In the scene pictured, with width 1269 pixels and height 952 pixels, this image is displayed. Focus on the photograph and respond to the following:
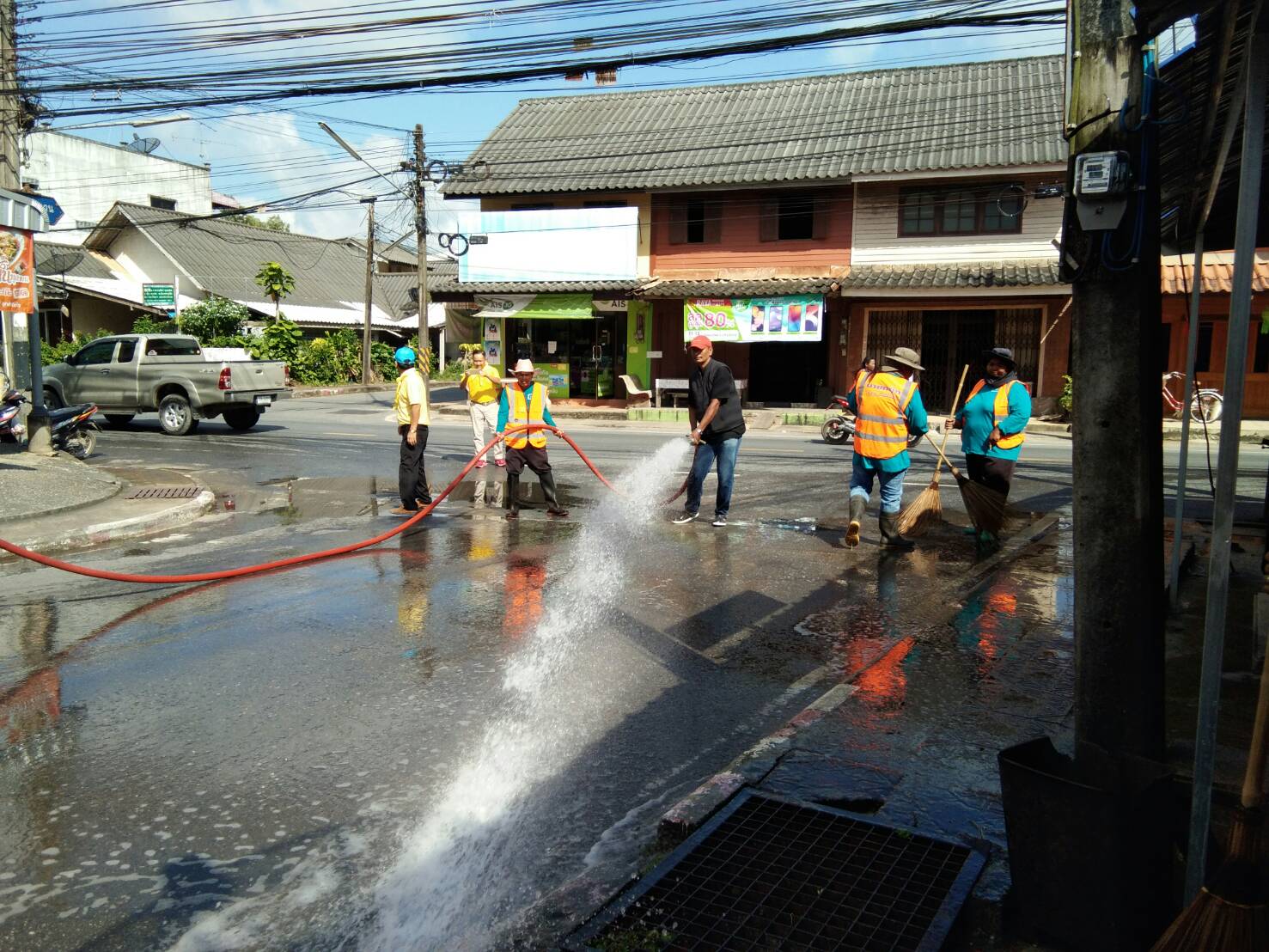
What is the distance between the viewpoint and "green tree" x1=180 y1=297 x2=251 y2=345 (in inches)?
1348

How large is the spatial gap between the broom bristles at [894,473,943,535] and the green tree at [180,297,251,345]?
30.7 metres

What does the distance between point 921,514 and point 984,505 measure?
0.62m

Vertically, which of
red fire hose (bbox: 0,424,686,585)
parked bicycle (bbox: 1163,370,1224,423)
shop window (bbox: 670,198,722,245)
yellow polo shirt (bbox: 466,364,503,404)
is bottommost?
red fire hose (bbox: 0,424,686,585)

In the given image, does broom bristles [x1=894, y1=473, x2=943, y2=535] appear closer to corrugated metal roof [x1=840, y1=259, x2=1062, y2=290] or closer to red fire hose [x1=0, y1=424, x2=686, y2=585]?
red fire hose [x1=0, y1=424, x2=686, y2=585]

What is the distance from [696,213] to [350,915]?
984 inches

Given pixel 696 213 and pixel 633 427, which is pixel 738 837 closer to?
pixel 633 427

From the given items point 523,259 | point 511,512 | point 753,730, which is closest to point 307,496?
point 511,512

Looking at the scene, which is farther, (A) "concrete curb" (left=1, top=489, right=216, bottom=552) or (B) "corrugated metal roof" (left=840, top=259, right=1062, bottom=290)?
(B) "corrugated metal roof" (left=840, top=259, right=1062, bottom=290)

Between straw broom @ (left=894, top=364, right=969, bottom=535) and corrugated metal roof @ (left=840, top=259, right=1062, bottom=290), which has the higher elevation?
corrugated metal roof @ (left=840, top=259, right=1062, bottom=290)

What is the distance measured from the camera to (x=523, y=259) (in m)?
27.2

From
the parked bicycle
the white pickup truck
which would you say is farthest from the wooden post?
the parked bicycle

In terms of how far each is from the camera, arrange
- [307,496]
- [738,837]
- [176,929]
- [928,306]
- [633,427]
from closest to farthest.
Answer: [176,929] < [738,837] < [307,496] < [633,427] < [928,306]

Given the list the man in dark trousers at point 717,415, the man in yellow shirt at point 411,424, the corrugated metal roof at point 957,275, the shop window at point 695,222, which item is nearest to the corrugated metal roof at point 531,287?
the shop window at point 695,222

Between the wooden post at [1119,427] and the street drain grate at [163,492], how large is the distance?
10.5 meters
